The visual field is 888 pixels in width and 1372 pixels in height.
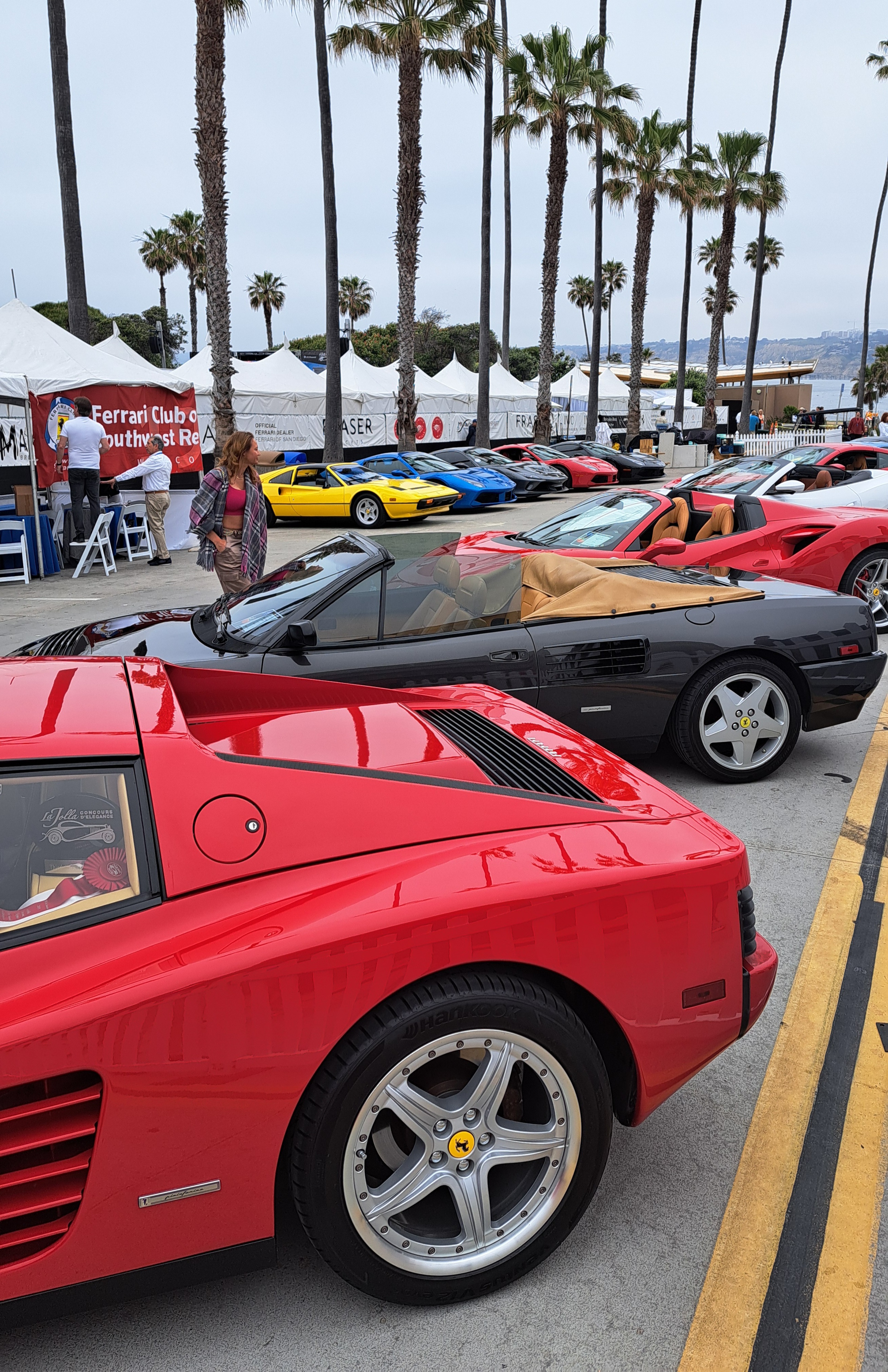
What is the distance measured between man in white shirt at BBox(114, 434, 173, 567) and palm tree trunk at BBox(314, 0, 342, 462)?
11.9 metres

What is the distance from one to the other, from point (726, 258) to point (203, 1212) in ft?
153

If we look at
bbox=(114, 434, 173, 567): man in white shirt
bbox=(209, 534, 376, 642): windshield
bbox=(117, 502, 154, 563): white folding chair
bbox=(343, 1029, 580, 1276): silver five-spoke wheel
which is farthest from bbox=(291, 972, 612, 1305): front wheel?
bbox=(117, 502, 154, 563): white folding chair

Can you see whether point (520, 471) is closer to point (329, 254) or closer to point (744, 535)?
point (329, 254)

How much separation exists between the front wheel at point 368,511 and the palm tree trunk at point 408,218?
7.67 meters

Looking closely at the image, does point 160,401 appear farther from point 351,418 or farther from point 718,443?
point 718,443

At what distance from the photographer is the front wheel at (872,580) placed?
26.3ft

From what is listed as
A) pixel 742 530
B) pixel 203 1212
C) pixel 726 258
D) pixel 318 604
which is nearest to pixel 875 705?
pixel 742 530

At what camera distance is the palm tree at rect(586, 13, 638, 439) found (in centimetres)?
3369

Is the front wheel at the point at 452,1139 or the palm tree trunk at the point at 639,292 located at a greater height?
the palm tree trunk at the point at 639,292

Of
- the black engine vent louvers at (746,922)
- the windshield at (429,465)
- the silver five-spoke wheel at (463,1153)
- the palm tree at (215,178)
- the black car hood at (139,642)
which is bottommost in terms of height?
the silver five-spoke wheel at (463,1153)

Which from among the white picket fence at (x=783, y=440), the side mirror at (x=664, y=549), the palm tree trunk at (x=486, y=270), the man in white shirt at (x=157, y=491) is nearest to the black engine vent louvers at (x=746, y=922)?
the side mirror at (x=664, y=549)

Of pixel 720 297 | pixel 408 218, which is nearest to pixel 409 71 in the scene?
pixel 408 218

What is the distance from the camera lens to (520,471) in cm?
2420

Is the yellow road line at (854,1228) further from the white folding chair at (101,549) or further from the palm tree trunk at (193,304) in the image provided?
the palm tree trunk at (193,304)
